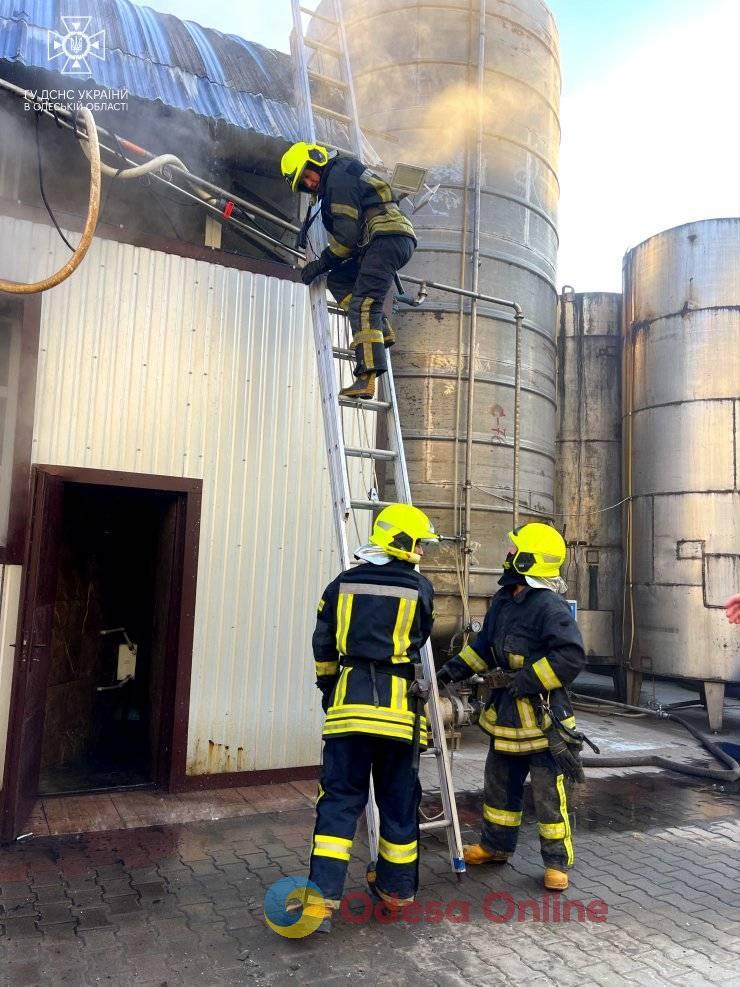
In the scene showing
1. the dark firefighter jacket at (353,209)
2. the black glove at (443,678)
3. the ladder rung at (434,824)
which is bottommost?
the ladder rung at (434,824)

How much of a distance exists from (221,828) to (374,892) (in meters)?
1.36

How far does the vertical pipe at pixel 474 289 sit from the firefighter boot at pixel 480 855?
301 centimetres

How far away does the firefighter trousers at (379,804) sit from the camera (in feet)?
11.2

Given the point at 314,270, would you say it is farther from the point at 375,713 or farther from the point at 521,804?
the point at 521,804

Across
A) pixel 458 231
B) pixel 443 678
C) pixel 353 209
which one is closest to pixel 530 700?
pixel 443 678

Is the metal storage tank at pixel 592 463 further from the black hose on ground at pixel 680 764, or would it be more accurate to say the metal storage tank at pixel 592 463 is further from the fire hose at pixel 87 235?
the fire hose at pixel 87 235

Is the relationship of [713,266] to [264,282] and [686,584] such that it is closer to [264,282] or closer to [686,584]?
[686,584]

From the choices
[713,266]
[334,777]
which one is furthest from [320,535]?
[713,266]

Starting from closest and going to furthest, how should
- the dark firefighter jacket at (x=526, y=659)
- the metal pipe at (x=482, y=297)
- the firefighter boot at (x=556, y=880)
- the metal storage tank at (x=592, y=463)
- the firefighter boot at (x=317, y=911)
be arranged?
the firefighter boot at (x=317, y=911), the firefighter boot at (x=556, y=880), the dark firefighter jacket at (x=526, y=659), the metal pipe at (x=482, y=297), the metal storage tank at (x=592, y=463)

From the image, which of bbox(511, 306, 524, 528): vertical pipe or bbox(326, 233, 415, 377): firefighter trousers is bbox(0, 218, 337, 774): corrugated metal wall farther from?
bbox(511, 306, 524, 528): vertical pipe

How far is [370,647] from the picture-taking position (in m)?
3.55

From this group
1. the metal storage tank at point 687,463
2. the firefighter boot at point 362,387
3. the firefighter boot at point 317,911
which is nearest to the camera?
the firefighter boot at point 317,911

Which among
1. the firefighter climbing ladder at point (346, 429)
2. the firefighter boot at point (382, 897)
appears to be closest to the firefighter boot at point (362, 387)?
the firefighter climbing ladder at point (346, 429)

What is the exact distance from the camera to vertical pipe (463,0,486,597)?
712 cm
